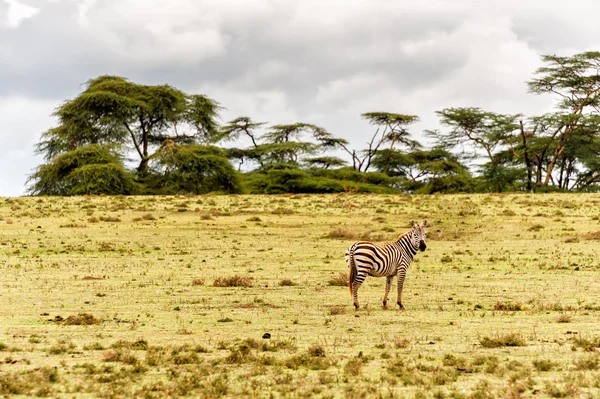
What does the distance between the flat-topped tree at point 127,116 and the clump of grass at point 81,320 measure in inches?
2067

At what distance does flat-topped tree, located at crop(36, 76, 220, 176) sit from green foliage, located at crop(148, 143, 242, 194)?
3982mm

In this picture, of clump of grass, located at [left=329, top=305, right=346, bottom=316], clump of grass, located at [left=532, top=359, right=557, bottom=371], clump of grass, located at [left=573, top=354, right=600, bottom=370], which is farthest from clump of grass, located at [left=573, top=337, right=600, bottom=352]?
Answer: clump of grass, located at [left=329, top=305, right=346, bottom=316]

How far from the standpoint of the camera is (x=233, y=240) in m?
31.9

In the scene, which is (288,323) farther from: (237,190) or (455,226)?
(237,190)

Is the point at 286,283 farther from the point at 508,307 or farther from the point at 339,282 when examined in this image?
the point at 508,307

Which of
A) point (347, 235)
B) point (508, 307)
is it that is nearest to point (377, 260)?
point (508, 307)

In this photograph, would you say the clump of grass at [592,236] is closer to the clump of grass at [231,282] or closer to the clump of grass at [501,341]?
the clump of grass at [231,282]

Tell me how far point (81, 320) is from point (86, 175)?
4590 cm

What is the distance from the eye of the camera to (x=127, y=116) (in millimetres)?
68625

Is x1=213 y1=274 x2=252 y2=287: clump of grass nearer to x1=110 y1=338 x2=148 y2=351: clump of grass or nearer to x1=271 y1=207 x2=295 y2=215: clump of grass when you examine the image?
x1=110 y1=338 x2=148 y2=351: clump of grass

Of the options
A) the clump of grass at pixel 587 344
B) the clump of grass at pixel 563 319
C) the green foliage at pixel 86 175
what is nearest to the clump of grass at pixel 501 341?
the clump of grass at pixel 587 344

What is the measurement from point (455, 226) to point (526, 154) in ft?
116

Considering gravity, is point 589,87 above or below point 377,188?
above

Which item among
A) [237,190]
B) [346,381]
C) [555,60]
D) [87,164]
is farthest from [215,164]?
[346,381]
